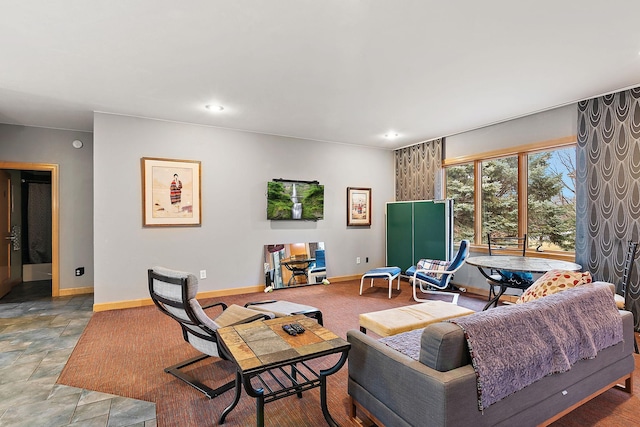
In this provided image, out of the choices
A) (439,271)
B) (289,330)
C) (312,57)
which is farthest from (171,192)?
(439,271)

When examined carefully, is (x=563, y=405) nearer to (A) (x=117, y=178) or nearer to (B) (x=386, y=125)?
(B) (x=386, y=125)

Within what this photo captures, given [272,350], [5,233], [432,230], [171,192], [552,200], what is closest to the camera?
[272,350]

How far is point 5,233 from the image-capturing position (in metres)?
5.30

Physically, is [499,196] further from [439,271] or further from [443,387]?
[443,387]

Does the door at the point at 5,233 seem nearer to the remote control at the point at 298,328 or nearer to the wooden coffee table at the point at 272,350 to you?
the wooden coffee table at the point at 272,350

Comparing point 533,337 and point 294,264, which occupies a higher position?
point 533,337

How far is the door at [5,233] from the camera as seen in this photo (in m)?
5.13

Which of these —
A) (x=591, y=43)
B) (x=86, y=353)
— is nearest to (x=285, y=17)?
(x=591, y=43)

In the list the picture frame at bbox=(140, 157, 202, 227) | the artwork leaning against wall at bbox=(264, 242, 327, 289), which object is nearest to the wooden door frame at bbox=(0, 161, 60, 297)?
the picture frame at bbox=(140, 157, 202, 227)

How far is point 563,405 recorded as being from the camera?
6.23 feet

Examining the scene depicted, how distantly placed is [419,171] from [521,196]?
6.34ft

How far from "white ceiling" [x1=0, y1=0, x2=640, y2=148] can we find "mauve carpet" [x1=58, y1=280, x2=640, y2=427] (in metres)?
2.69

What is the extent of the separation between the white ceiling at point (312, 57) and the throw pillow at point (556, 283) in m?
1.85

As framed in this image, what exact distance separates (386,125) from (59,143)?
5240 millimetres
